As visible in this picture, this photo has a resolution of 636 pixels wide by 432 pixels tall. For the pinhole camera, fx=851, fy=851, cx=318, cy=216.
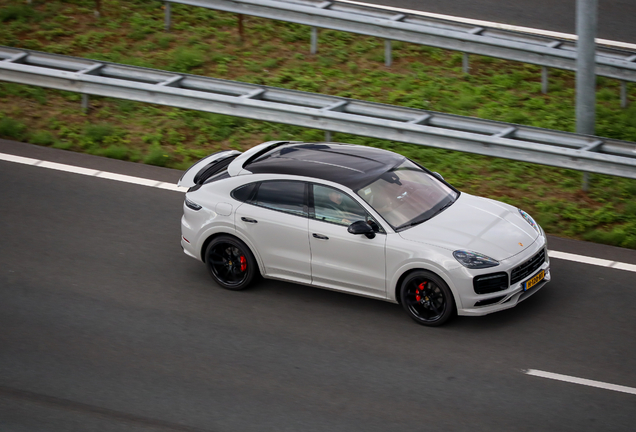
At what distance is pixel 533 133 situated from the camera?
1199cm

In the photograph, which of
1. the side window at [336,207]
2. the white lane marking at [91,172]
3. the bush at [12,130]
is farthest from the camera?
the bush at [12,130]

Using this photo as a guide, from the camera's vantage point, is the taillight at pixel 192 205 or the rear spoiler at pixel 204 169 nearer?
the taillight at pixel 192 205

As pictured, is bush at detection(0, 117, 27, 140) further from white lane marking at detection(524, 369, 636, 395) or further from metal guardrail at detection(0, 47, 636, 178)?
white lane marking at detection(524, 369, 636, 395)

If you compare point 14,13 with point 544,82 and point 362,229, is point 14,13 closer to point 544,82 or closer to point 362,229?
point 544,82

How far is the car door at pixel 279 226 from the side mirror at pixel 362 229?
0.60 metres

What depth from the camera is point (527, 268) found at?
9016 mm

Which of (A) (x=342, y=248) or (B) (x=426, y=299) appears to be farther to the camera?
(A) (x=342, y=248)

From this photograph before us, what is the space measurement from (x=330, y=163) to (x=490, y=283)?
2315 mm

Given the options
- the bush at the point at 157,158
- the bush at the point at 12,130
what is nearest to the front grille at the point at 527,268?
the bush at the point at 157,158

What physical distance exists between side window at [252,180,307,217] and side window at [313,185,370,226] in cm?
18

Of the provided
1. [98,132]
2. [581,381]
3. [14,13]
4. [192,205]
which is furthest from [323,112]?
[14,13]

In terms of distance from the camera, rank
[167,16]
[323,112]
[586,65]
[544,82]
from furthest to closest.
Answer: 1. [167,16]
2. [544,82]
3. [323,112]
4. [586,65]

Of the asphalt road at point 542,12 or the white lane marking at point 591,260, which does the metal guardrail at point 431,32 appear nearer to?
the asphalt road at point 542,12

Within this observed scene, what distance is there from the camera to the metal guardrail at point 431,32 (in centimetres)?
1393
